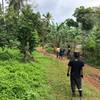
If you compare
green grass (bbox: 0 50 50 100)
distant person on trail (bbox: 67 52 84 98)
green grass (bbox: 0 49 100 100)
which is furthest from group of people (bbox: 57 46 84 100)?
green grass (bbox: 0 50 50 100)

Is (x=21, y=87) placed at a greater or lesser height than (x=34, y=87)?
greater

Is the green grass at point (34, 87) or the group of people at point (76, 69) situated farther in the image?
the group of people at point (76, 69)

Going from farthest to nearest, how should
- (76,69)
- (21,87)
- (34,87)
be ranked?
(34,87), (76,69), (21,87)

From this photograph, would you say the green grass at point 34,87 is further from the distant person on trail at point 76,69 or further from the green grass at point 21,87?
the distant person on trail at point 76,69

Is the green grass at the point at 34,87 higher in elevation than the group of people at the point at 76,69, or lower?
lower

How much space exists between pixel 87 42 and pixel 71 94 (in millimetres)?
37153

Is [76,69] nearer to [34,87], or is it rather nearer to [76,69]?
[76,69]

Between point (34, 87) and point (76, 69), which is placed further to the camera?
point (34, 87)

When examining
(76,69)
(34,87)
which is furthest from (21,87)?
(34,87)

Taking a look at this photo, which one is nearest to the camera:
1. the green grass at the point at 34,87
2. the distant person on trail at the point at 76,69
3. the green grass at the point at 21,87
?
the green grass at the point at 21,87

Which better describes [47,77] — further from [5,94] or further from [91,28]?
[91,28]

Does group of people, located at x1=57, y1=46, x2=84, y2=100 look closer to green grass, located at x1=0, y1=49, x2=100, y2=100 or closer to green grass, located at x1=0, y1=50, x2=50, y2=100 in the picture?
green grass, located at x1=0, y1=49, x2=100, y2=100

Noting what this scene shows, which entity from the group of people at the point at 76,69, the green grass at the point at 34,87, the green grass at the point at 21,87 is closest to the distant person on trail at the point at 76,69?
the group of people at the point at 76,69

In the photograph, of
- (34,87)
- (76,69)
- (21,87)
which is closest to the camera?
(21,87)
